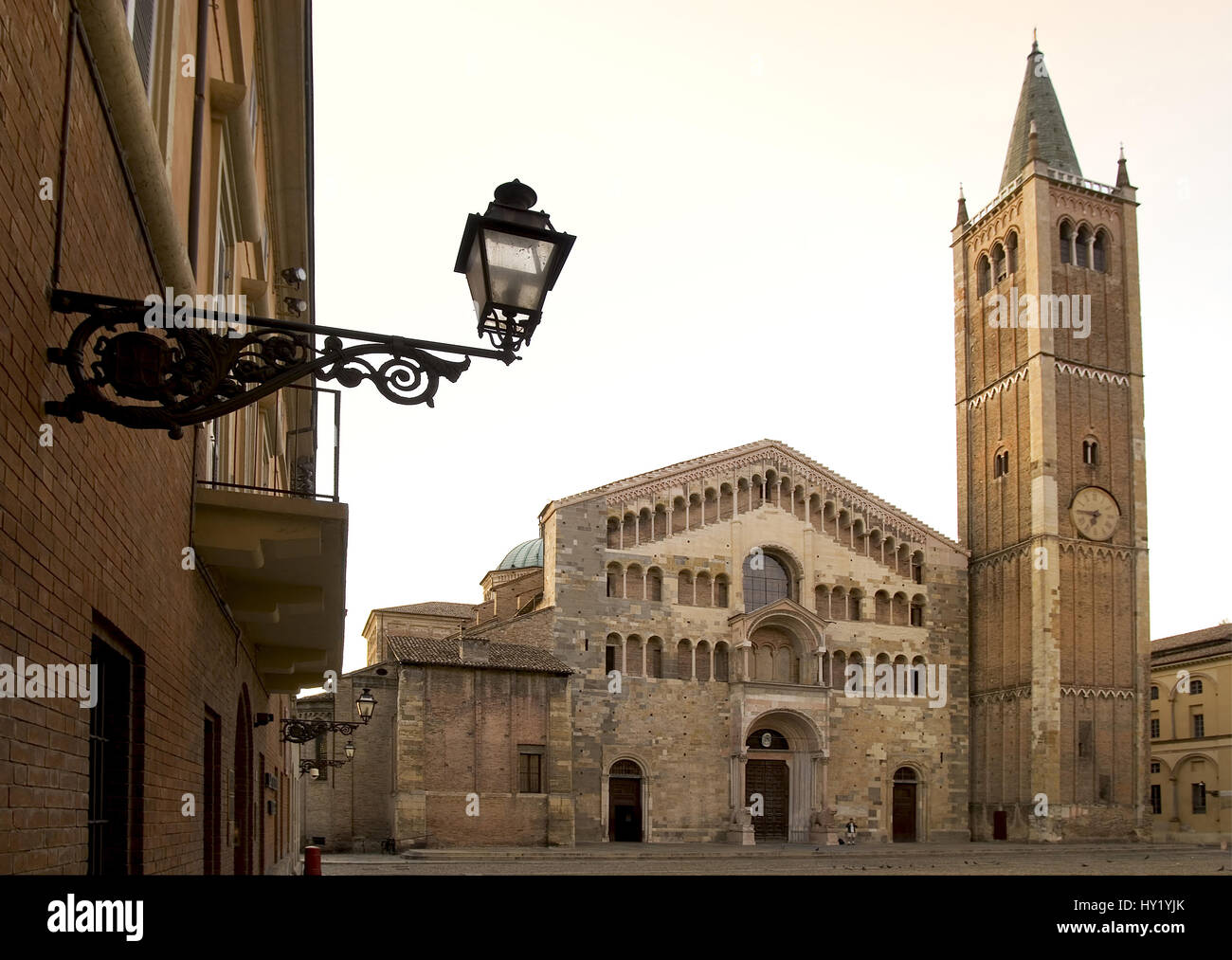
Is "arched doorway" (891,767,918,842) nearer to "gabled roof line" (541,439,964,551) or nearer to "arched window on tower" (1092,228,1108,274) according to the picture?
"gabled roof line" (541,439,964,551)

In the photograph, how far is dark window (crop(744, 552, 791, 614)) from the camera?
43281mm

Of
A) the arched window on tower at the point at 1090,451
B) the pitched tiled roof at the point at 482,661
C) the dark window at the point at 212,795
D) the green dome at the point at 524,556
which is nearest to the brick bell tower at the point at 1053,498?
the arched window on tower at the point at 1090,451

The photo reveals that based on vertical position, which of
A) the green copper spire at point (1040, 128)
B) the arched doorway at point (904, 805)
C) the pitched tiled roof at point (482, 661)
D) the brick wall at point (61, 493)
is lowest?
the arched doorway at point (904, 805)

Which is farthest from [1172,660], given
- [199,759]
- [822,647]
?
[199,759]

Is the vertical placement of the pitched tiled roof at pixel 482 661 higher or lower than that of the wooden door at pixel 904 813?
higher

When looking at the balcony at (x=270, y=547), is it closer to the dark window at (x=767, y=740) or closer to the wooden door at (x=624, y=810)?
the wooden door at (x=624, y=810)

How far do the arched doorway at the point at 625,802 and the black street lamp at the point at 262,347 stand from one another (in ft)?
117

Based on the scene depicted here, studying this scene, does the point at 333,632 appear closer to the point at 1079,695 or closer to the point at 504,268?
the point at 504,268

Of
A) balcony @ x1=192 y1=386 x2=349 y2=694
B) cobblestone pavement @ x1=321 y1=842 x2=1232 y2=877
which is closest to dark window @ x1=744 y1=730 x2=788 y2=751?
cobblestone pavement @ x1=321 y1=842 x2=1232 y2=877

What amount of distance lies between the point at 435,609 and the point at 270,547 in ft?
180

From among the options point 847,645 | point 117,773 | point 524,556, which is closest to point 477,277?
point 117,773

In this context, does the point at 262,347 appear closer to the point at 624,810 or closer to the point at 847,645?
the point at 624,810

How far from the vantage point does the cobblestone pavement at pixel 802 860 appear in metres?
28.3

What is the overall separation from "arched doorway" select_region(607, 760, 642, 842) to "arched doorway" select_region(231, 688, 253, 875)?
25723mm
